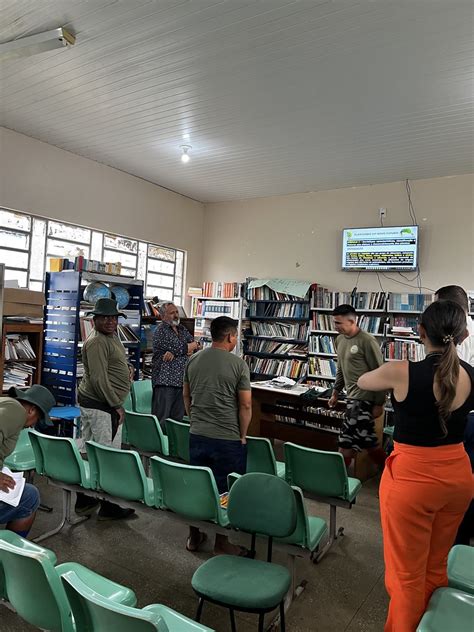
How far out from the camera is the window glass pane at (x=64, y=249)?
242 inches

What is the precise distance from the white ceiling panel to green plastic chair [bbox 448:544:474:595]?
10.9 feet

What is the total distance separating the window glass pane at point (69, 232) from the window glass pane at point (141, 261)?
102 cm

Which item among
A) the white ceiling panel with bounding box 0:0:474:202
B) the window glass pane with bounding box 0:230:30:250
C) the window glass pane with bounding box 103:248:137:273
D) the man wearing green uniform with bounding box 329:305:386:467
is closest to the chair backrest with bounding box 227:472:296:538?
the man wearing green uniform with bounding box 329:305:386:467

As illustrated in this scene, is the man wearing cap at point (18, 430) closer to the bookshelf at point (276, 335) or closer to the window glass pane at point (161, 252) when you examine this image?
the bookshelf at point (276, 335)

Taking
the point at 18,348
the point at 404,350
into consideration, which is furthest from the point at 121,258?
the point at 404,350

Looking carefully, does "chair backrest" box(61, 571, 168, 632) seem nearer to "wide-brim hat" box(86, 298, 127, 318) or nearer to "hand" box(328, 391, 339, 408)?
"wide-brim hat" box(86, 298, 127, 318)

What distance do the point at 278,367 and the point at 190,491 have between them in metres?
4.94

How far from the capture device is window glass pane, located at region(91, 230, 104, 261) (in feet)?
22.0

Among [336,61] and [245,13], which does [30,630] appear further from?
[336,61]

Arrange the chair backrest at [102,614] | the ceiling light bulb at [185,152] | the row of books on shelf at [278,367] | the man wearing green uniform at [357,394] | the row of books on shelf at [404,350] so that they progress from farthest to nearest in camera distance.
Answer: the row of books on shelf at [278,367] → the row of books on shelf at [404,350] → the ceiling light bulb at [185,152] → the man wearing green uniform at [357,394] → the chair backrest at [102,614]

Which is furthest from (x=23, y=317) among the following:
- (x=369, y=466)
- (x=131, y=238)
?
(x=369, y=466)

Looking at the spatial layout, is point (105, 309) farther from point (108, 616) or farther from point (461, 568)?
point (461, 568)

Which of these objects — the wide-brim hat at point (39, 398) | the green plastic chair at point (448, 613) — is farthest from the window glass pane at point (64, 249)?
the green plastic chair at point (448, 613)

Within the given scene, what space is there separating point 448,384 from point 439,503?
0.48 meters
